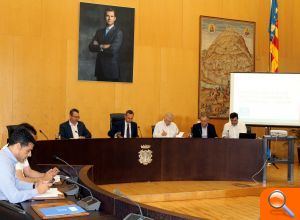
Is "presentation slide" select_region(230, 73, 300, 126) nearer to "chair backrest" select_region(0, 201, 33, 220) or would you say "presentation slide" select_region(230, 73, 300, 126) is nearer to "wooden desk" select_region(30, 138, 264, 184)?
"wooden desk" select_region(30, 138, 264, 184)

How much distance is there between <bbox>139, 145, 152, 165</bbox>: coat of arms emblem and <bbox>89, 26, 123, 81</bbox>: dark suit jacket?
2.42 metres

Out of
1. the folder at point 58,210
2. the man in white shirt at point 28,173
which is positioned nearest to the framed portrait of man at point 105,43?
the man in white shirt at point 28,173

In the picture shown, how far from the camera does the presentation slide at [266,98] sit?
29.5 ft

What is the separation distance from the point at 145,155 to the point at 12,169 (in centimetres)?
441

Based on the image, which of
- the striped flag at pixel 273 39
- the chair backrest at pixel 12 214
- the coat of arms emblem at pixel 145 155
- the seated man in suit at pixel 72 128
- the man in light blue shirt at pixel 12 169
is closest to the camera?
the chair backrest at pixel 12 214

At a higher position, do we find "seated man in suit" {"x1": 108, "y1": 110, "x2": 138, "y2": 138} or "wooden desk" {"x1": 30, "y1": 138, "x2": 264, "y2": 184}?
"seated man in suit" {"x1": 108, "y1": 110, "x2": 138, "y2": 138}

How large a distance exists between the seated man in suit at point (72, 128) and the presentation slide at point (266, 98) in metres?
3.26

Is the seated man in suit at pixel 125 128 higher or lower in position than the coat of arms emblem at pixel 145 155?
higher

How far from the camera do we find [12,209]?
2043mm

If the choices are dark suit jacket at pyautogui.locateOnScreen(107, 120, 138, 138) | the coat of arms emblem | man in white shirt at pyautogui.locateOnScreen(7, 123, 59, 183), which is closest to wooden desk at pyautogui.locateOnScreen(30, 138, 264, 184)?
the coat of arms emblem

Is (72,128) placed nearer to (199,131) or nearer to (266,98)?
(199,131)

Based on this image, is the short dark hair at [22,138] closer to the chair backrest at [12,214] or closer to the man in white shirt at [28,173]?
the man in white shirt at [28,173]

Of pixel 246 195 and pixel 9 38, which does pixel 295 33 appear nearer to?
pixel 246 195

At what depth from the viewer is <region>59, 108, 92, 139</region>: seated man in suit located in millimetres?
7562
